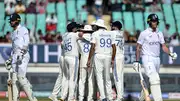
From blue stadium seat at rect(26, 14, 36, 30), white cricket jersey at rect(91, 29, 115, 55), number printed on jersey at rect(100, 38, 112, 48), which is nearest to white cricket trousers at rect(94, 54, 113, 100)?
white cricket jersey at rect(91, 29, 115, 55)

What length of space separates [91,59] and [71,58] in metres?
0.69

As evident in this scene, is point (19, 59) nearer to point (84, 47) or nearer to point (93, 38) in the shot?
point (93, 38)

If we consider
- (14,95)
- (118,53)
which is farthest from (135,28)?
(14,95)

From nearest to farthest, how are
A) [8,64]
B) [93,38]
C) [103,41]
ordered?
[8,64] < [93,38] < [103,41]

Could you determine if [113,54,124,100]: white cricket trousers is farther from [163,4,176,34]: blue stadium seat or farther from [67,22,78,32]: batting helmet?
[163,4,176,34]: blue stadium seat

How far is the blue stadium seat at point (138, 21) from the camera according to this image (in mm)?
30750

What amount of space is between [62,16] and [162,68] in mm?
7186

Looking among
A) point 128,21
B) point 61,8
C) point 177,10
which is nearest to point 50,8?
point 61,8

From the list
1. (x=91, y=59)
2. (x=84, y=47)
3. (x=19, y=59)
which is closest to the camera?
(x=19, y=59)

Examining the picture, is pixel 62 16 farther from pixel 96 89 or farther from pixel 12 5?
pixel 96 89

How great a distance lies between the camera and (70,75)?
63.8 ft

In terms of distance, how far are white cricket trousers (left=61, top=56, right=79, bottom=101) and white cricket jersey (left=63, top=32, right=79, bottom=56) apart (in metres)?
0.14

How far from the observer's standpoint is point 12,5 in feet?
102

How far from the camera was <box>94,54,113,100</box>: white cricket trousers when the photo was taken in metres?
18.8
